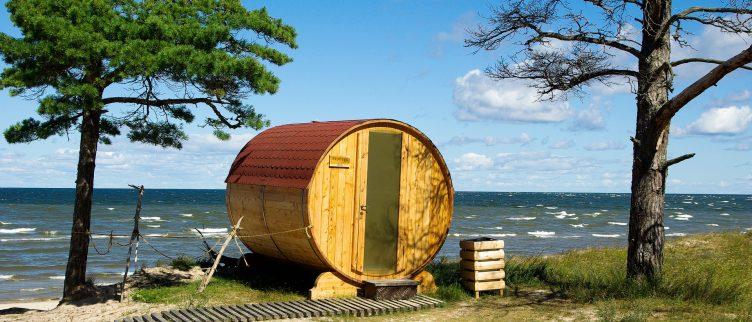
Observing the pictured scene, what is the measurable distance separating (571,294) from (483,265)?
5.85ft

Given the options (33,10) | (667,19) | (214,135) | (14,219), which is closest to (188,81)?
(214,135)

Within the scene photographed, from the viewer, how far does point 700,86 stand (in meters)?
12.9

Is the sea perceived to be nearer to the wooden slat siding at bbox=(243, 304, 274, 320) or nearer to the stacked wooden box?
the wooden slat siding at bbox=(243, 304, 274, 320)

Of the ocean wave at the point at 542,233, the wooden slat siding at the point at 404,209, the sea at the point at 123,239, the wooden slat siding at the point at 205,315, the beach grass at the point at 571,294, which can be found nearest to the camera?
the wooden slat siding at the point at 205,315

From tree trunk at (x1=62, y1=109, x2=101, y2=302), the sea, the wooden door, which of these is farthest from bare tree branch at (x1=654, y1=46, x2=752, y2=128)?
tree trunk at (x1=62, y1=109, x2=101, y2=302)

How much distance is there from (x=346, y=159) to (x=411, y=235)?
7.07ft

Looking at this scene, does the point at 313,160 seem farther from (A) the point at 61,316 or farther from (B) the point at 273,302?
(A) the point at 61,316

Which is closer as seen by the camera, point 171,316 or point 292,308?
point 171,316

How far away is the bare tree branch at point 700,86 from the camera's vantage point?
40.8 feet

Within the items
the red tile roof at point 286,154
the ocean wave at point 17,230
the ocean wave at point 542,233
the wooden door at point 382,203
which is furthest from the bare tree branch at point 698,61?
the ocean wave at point 17,230

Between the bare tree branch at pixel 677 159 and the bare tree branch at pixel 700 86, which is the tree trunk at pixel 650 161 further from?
the bare tree branch at pixel 700 86

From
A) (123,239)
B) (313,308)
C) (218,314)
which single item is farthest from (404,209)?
(123,239)

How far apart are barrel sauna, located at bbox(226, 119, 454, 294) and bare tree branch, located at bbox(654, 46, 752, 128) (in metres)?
4.32

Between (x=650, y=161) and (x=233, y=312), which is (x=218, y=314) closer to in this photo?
(x=233, y=312)
